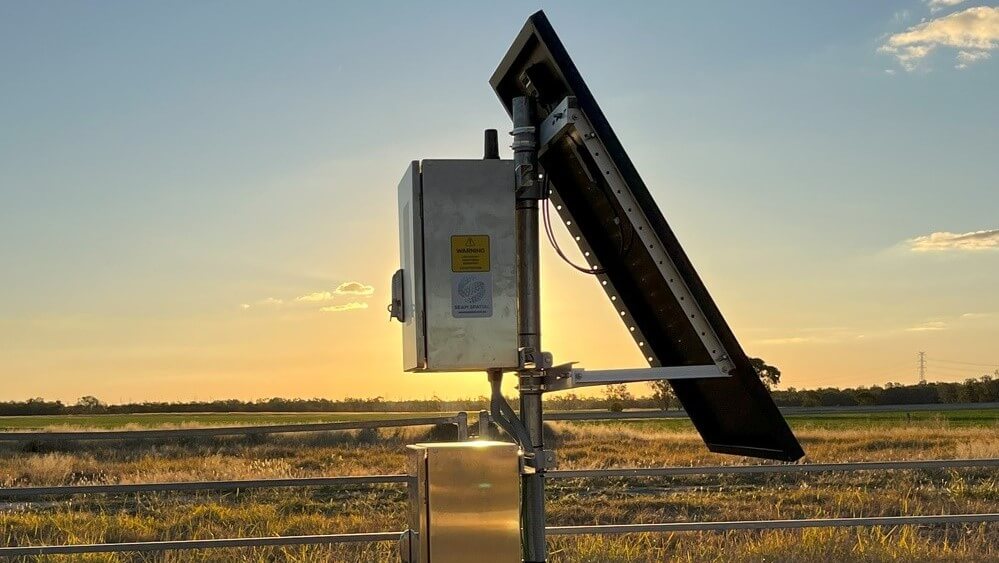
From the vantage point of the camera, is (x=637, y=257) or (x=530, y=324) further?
(x=637, y=257)

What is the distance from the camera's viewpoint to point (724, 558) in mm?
6297

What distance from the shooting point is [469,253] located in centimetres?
361

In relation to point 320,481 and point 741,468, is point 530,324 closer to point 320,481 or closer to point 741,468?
point 320,481

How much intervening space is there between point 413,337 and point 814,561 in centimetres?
352

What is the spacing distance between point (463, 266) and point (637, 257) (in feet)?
2.13

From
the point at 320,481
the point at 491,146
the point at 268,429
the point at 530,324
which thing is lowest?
the point at 320,481

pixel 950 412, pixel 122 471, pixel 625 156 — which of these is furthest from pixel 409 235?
pixel 950 412

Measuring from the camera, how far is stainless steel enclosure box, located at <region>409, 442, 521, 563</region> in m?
3.29

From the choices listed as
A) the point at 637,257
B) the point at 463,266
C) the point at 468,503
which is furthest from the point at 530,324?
the point at 468,503

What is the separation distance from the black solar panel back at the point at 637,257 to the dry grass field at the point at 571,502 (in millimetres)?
2312

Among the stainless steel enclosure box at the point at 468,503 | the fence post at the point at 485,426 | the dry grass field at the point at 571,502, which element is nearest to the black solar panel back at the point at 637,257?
the fence post at the point at 485,426

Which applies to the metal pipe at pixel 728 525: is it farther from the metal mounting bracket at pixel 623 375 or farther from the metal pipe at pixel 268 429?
the metal mounting bracket at pixel 623 375

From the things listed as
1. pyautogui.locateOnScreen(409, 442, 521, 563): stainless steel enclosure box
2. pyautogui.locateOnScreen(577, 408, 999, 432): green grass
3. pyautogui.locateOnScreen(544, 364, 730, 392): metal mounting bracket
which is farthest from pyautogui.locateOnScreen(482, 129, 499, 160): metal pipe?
pyautogui.locateOnScreen(577, 408, 999, 432): green grass

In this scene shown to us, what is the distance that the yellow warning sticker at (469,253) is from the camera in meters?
3.60
